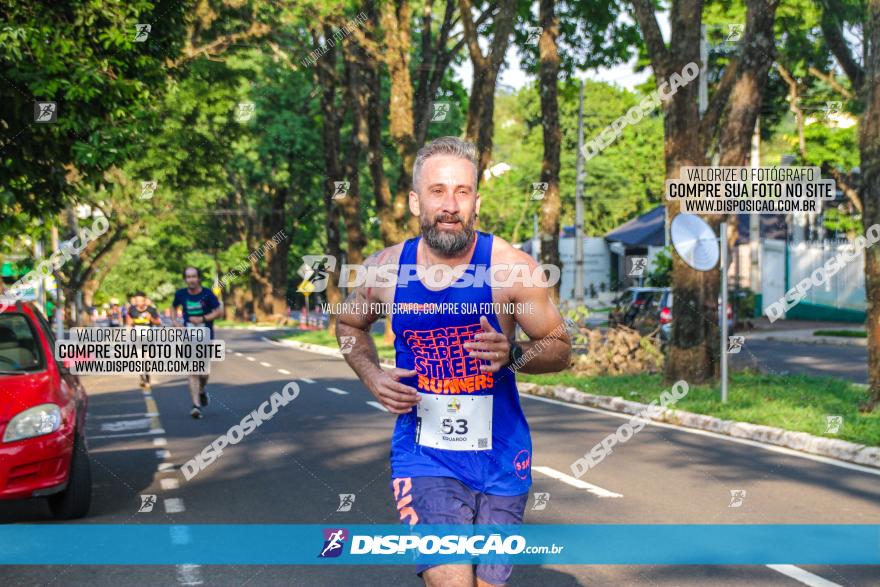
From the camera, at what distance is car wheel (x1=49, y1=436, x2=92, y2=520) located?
8.55 meters

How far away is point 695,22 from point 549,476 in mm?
9360

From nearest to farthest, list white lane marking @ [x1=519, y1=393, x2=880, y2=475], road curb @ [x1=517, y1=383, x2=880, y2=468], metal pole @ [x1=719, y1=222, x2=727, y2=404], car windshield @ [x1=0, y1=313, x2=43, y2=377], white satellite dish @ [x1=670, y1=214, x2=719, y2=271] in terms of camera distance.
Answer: car windshield @ [x1=0, y1=313, x2=43, y2=377], white lane marking @ [x1=519, y1=393, x2=880, y2=475], road curb @ [x1=517, y1=383, x2=880, y2=468], metal pole @ [x1=719, y1=222, x2=727, y2=404], white satellite dish @ [x1=670, y1=214, x2=719, y2=271]

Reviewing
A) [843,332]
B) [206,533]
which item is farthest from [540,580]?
[843,332]

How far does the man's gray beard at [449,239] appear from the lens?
153 inches

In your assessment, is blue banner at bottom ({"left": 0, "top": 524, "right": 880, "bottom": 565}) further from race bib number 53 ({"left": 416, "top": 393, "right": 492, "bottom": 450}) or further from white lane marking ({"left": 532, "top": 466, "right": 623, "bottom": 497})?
race bib number 53 ({"left": 416, "top": 393, "right": 492, "bottom": 450})

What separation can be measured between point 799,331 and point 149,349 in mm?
22417

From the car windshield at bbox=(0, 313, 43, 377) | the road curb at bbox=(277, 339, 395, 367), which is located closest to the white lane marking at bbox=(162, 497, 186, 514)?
the car windshield at bbox=(0, 313, 43, 377)

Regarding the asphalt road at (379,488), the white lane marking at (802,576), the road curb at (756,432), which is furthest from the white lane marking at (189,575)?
the road curb at (756,432)

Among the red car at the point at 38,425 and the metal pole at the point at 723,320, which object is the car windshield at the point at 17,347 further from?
the metal pole at the point at 723,320

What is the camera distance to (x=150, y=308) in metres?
20.7

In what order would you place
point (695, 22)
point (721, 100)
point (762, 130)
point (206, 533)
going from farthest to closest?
point (762, 130) → point (721, 100) → point (695, 22) → point (206, 533)

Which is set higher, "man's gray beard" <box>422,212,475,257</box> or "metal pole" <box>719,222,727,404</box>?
"man's gray beard" <box>422,212,475,257</box>

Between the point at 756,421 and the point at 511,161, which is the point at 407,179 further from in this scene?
the point at 511,161

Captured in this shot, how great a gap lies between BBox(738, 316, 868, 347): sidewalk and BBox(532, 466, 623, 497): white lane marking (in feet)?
70.8
